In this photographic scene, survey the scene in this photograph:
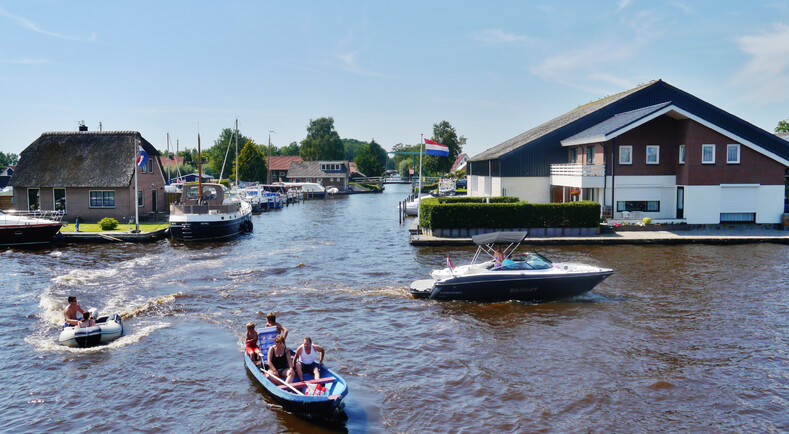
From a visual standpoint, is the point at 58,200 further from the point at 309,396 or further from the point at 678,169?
the point at 678,169

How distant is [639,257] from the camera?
1182 inches

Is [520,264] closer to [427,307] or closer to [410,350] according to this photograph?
[427,307]

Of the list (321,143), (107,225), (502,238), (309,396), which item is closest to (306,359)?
(309,396)

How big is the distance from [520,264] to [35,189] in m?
39.8

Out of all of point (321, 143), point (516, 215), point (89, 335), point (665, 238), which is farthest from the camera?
point (321, 143)

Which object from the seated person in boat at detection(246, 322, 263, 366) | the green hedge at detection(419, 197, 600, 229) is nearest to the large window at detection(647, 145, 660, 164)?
the green hedge at detection(419, 197, 600, 229)

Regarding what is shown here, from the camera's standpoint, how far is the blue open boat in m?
12.2

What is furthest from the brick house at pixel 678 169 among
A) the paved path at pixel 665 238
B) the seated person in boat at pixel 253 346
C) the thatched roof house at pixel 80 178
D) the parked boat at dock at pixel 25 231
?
the parked boat at dock at pixel 25 231

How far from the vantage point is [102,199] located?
44.2 meters

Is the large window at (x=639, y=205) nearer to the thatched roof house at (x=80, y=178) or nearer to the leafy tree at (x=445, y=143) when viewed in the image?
the thatched roof house at (x=80, y=178)

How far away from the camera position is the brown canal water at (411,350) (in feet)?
42.5

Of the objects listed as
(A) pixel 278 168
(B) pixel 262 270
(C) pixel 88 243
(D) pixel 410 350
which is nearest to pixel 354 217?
(C) pixel 88 243

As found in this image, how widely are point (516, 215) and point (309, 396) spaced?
83.8 ft

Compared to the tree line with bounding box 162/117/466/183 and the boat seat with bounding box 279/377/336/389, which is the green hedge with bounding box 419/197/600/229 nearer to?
the boat seat with bounding box 279/377/336/389
